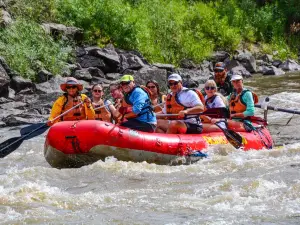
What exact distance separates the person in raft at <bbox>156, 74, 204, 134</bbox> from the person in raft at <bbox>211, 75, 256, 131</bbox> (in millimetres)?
444

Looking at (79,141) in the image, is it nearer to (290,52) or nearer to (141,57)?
(141,57)

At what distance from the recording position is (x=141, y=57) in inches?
801

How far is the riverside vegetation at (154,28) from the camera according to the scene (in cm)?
1761

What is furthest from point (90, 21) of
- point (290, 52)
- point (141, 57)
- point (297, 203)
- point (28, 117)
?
point (297, 203)

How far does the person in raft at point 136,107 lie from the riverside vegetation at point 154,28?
8125mm

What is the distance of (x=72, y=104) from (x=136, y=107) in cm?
105

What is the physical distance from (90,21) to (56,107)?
41.3ft

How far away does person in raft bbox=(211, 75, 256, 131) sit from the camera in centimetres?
966

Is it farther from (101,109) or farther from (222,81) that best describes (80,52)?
(101,109)

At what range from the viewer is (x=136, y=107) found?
8.62 metres

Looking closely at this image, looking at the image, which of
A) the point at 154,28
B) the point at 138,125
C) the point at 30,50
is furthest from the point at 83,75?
the point at 138,125

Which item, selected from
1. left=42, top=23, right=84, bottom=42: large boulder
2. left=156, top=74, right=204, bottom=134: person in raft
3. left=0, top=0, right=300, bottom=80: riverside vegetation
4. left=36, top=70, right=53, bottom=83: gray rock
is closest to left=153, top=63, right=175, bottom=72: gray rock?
left=0, top=0, right=300, bottom=80: riverside vegetation

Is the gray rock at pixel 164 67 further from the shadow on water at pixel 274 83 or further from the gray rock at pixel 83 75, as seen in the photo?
the gray rock at pixel 83 75

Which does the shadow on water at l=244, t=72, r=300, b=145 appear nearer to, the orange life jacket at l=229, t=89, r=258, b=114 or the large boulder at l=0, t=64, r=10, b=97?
the orange life jacket at l=229, t=89, r=258, b=114
